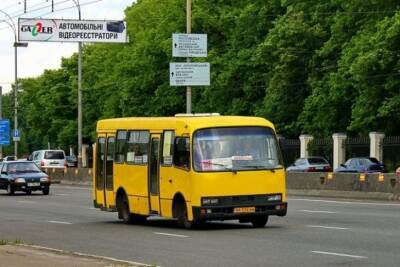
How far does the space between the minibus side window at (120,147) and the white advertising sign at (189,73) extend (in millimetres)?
23246

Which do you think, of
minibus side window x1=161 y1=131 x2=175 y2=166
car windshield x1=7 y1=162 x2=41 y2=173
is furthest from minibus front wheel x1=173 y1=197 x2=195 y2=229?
car windshield x1=7 y1=162 x2=41 y2=173

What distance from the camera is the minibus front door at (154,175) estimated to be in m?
22.5

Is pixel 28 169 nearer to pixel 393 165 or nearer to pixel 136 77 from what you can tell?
pixel 393 165

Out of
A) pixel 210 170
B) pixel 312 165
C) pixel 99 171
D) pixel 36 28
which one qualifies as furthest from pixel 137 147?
pixel 36 28

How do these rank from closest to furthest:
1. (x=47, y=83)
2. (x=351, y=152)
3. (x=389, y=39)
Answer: (x=389, y=39) < (x=351, y=152) < (x=47, y=83)

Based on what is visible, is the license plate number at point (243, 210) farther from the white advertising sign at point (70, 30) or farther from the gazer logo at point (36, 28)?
the gazer logo at point (36, 28)

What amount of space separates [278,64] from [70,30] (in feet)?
43.2

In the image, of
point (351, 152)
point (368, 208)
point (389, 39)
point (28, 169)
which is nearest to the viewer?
point (368, 208)

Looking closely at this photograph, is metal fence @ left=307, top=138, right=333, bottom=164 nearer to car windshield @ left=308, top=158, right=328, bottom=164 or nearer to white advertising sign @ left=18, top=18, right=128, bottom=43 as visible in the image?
car windshield @ left=308, top=158, right=328, bottom=164

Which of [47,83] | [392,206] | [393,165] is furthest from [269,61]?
[47,83]

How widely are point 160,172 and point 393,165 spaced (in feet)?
97.1

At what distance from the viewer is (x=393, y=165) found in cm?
4994

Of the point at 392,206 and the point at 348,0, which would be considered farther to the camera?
the point at 348,0

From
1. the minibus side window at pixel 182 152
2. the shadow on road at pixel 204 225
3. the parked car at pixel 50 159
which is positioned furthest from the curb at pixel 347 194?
the parked car at pixel 50 159
